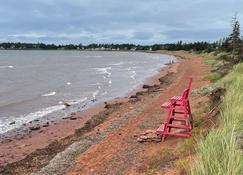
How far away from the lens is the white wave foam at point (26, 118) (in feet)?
63.4

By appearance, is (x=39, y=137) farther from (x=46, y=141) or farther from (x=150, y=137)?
(x=150, y=137)

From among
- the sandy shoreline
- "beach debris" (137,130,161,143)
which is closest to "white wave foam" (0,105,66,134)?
the sandy shoreline

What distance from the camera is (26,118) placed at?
21.8 m

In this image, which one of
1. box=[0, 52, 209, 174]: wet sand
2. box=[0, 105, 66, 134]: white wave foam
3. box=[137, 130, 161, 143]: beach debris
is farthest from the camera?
box=[0, 105, 66, 134]: white wave foam

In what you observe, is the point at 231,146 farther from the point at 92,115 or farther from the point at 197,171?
the point at 92,115

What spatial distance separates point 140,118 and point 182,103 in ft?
18.7

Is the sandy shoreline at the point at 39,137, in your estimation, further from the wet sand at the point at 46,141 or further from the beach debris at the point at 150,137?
the beach debris at the point at 150,137

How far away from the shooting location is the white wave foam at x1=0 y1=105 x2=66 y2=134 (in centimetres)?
1933

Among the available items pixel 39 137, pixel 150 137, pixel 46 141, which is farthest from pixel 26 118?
pixel 150 137

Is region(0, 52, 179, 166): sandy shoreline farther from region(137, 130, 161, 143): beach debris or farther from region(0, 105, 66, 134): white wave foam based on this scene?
region(137, 130, 161, 143): beach debris

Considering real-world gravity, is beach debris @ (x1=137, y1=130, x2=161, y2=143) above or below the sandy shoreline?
above

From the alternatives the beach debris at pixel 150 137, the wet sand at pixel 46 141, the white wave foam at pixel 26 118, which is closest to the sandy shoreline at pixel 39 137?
the wet sand at pixel 46 141

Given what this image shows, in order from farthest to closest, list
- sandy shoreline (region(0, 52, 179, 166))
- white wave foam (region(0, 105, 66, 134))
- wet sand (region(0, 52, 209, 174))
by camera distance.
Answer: white wave foam (region(0, 105, 66, 134)), sandy shoreline (region(0, 52, 179, 166)), wet sand (region(0, 52, 209, 174))

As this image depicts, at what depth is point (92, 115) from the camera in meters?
21.9
